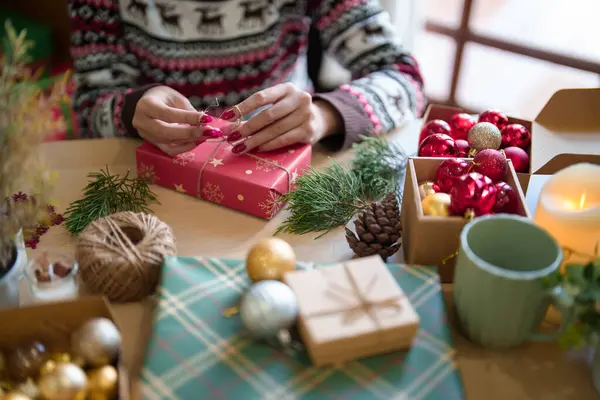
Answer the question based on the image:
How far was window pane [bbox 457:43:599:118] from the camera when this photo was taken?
187cm

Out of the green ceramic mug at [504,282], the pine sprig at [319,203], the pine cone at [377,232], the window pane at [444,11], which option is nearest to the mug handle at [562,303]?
the green ceramic mug at [504,282]

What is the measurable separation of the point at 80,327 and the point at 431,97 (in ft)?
5.76

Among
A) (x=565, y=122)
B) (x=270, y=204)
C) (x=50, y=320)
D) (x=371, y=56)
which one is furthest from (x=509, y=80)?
(x=50, y=320)

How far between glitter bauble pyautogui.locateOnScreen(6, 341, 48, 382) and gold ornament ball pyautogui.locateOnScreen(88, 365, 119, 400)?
0.20 feet

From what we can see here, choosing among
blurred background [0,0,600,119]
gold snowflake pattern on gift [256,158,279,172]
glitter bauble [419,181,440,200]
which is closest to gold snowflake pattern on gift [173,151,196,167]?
gold snowflake pattern on gift [256,158,279,172]

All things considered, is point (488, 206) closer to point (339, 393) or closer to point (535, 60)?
point (339, 393)

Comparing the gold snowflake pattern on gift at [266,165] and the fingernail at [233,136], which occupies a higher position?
the fingernail at [233,136]

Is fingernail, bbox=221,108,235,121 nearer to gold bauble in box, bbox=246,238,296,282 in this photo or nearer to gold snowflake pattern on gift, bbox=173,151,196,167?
gold snowflake pattern on gift, bbox=173,151,196,167

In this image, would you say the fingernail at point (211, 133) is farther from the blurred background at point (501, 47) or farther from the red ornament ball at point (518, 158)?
the blurred background at point (501, 47)

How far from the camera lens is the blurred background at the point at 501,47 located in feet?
5.94

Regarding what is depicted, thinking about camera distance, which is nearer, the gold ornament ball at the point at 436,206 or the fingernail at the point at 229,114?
the gold ornament ball at the point at 436,206

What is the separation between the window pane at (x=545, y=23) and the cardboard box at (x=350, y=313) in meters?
1.45

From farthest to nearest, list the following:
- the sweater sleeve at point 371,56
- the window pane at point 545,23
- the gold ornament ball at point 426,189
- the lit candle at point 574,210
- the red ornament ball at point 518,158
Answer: the window pane at point 545,23
the sweater sleeve at point 371,56
the red ornament ball at point 518,158
the gold ornament ball at point 426,189
the lit candle at point 574,210

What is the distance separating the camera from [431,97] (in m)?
2.15
